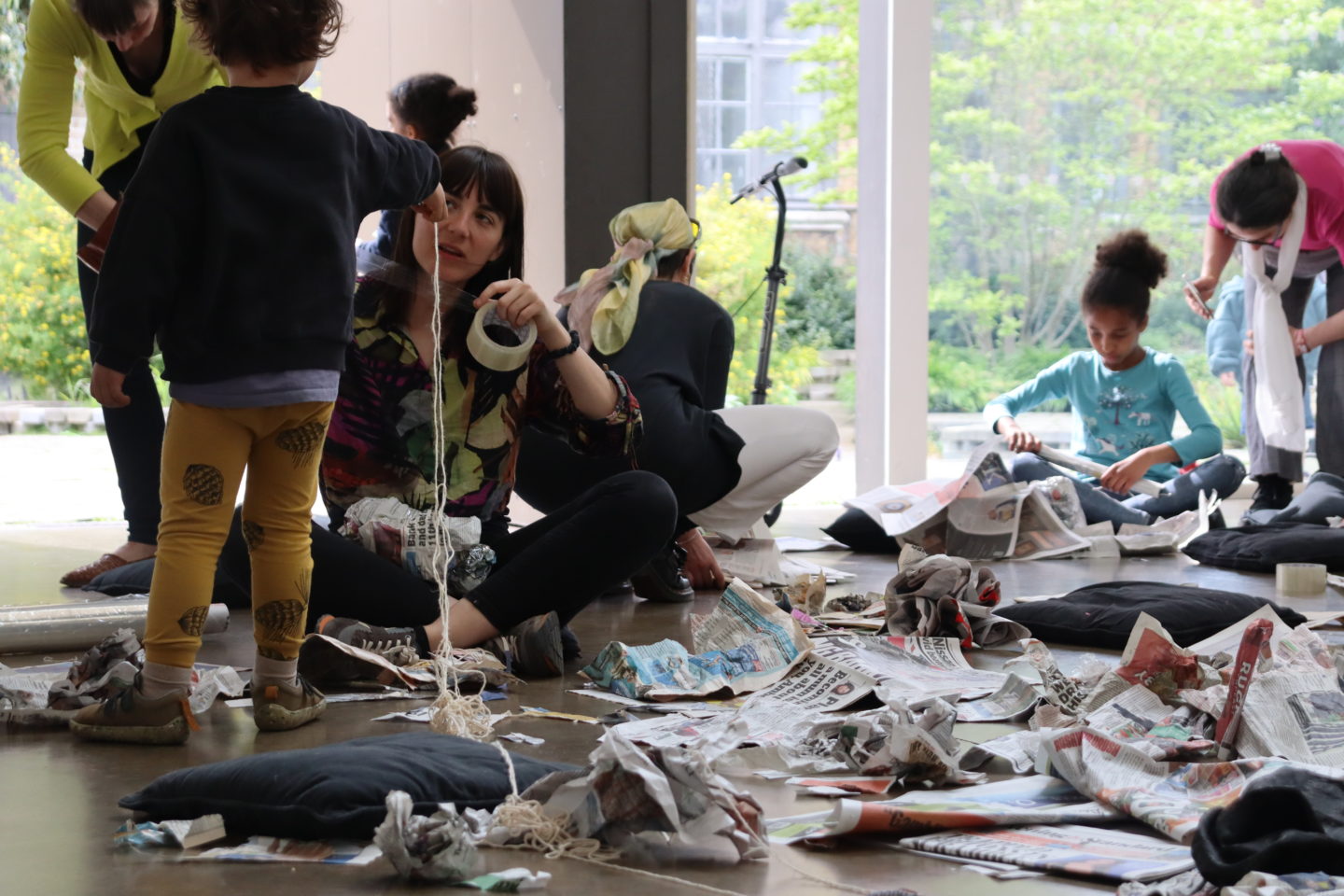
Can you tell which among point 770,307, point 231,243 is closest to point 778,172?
point 770,307

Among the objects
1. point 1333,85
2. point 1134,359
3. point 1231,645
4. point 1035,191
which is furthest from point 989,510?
point 1333,85

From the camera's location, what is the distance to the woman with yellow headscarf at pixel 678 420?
9.35 feet

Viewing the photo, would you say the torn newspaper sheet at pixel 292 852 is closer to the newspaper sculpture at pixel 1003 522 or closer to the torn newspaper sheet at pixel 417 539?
the torn newspaper sheet at pixel 417 539

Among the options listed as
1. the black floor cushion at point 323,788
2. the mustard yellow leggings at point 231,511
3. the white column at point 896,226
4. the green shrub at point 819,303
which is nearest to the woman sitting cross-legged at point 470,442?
the mustard yellow leggings at point 231,511

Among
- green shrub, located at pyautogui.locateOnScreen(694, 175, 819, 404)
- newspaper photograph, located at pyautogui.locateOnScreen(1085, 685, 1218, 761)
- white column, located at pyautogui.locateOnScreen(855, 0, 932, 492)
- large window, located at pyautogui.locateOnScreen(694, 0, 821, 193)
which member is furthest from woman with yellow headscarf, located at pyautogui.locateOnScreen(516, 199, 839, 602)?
large window, located at pyautogui.locateOnScreen(694, 0, 821, 193)

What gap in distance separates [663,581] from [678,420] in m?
0.33

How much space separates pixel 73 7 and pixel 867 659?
1.78m

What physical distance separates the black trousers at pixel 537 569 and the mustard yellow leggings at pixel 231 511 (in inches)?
13.2

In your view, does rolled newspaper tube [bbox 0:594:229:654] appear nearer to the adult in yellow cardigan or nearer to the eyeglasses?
the adult in yellow cardigan

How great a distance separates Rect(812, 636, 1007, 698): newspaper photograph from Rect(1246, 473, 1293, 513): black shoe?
2.55m

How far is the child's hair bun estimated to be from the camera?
415cm

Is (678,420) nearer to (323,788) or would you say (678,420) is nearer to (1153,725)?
(1153,725)

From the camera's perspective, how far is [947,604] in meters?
2.35

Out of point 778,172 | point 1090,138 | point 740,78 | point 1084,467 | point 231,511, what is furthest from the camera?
point 740,78
